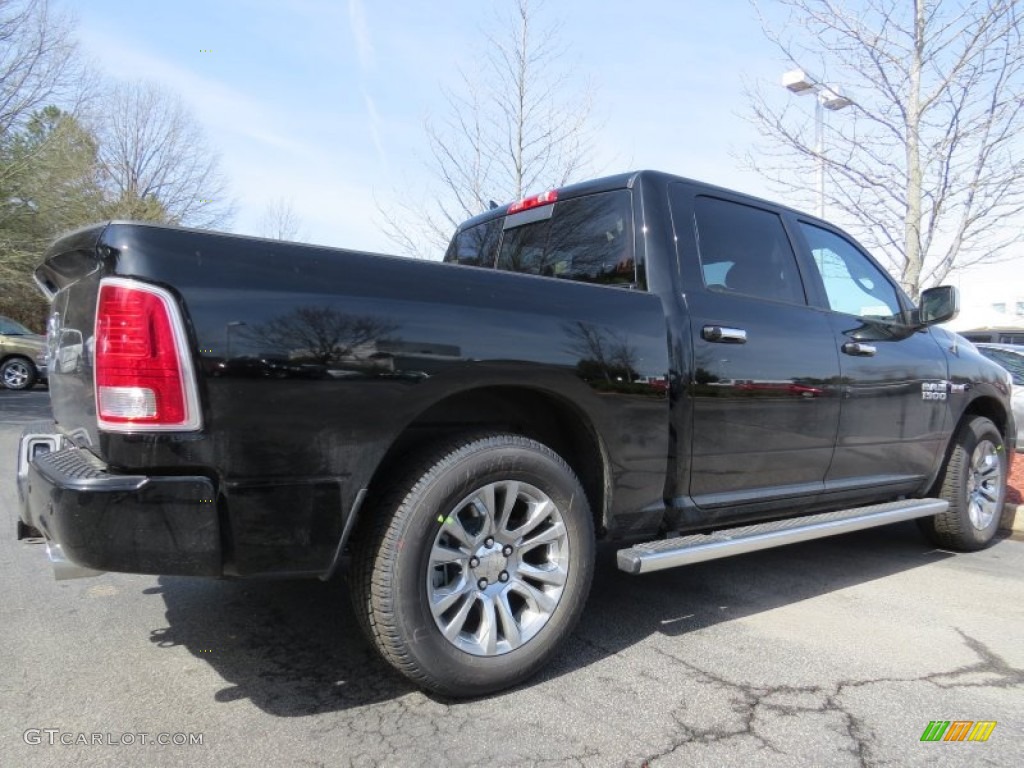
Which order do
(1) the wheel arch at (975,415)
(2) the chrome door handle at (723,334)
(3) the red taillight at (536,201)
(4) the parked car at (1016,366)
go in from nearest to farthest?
(2) the chrome door handle at (723,334) < (3) the red taillight at (536,201) < (1) the wheel arch at (975,415) < (4) the parked car at (1016,366)

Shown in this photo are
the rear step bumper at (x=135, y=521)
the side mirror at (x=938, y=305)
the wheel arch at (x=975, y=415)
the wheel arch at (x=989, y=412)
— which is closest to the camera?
the rear step bumper at (x=135, y=521)

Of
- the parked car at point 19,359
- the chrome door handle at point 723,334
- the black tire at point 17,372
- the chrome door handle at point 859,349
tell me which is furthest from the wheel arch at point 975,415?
the black tire at point 17,372

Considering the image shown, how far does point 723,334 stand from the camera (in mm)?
3248

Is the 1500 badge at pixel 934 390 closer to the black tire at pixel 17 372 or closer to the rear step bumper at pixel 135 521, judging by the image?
the rear step bumper at pixel 135 521

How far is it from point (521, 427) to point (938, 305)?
9.59 feet

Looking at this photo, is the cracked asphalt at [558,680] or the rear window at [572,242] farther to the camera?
the rear window at [572,242]

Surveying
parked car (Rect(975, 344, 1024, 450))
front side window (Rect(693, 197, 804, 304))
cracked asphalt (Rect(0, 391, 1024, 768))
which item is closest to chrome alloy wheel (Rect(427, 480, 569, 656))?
cracked asphalt (Rect(0, 391, 1024, 768))

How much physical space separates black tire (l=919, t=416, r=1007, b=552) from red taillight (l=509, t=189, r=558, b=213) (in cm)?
315

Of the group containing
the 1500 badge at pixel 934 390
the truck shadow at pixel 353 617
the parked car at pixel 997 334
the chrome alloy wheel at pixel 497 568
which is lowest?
the truck shadow at pixel 353 617

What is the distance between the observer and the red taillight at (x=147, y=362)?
6.66ft

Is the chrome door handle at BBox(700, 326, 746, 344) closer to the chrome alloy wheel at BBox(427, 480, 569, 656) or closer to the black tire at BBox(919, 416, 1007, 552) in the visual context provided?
the chrome alloy wheel at BBox(427, 480, 569, 656)

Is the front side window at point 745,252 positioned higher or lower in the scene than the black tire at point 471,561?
higher

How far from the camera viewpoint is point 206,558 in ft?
6.93

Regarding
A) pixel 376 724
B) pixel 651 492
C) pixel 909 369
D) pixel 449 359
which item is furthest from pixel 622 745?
pixel 909 369
